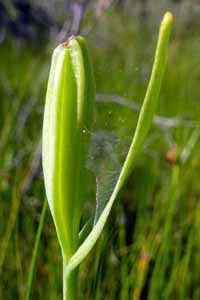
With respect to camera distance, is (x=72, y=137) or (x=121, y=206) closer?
(x=72, y=137)

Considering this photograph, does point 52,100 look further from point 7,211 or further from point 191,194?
point 191,194

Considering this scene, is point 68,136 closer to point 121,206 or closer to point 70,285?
point 70,285

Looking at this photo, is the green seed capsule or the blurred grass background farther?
the blurred grass background

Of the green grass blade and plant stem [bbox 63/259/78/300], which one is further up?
the green grass blade

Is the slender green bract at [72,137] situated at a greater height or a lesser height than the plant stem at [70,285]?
greater

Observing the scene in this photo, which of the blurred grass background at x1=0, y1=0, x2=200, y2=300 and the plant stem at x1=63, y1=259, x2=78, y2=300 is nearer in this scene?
the plant stem at x1=63, y1=259, x2=78, y2=300

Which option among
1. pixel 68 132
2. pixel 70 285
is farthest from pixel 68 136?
pixel 70 285

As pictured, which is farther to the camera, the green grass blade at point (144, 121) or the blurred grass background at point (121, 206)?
the blurred grass background at point (121, 206)

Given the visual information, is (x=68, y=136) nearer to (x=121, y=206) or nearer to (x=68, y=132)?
(x=68, y=132)

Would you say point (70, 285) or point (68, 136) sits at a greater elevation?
point (68, 136)
